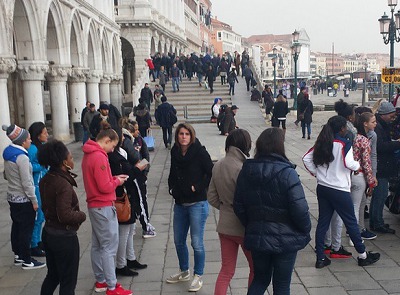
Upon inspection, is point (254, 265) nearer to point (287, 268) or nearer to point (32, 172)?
point (287, 268)

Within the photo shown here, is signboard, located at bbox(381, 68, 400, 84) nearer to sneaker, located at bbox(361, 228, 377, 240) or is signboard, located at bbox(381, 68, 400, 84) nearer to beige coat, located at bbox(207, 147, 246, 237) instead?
sneaker, located at bbox(361, 228, 377, 240)

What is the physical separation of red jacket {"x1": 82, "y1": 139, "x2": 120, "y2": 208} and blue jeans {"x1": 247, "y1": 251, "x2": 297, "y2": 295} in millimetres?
1449

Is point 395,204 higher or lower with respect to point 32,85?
lower

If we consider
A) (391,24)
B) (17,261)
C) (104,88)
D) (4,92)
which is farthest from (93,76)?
(17,261)

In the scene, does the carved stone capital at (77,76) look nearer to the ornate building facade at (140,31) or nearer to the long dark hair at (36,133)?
the ornate building facade at (140,31)

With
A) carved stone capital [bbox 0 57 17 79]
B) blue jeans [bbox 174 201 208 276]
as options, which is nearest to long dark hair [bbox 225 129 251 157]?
blue jeans [bbox 174 201 208 276]

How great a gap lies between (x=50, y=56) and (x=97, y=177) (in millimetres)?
14616

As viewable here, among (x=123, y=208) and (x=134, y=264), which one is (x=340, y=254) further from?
(x=123, y=208)

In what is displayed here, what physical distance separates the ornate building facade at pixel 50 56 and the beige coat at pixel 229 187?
31.5ft

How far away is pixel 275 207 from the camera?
356 centimetres

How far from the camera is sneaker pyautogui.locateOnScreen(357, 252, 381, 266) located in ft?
17.7

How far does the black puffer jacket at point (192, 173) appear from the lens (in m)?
4.61

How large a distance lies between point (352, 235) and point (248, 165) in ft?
7.28

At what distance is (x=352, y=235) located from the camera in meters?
5.28
